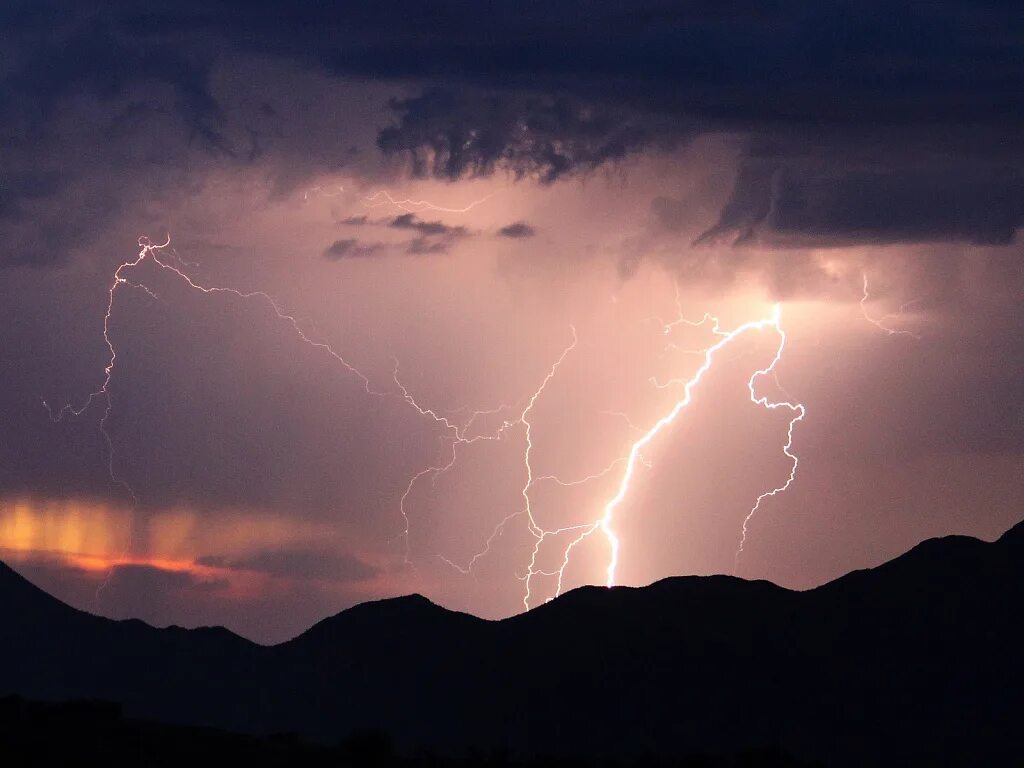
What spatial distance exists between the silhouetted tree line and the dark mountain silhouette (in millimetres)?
20082

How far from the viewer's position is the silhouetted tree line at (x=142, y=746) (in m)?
35.1

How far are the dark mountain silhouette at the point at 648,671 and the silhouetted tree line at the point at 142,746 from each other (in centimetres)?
2008

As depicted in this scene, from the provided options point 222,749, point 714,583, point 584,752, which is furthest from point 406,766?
point 714,583

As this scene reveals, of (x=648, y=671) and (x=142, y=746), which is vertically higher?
(x=648, y=671)

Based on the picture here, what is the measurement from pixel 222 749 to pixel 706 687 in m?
32.0

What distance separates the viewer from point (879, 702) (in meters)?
62.7

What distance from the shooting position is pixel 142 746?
36656 mm

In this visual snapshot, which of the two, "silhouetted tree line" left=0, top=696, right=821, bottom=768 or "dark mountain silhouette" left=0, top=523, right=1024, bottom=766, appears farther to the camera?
"dark mountain silhouette" left=0, top=523, right=1024, bottom=766

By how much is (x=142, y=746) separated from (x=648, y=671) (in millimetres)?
34362

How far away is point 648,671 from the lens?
68500 mm

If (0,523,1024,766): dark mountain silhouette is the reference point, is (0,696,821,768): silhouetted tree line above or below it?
below

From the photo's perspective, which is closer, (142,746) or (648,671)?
(142,746)

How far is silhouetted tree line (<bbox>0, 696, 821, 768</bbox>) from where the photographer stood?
35.1 meters

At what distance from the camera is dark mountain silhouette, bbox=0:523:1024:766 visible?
Answer: 203 ft
